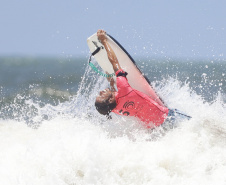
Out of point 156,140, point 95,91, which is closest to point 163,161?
point 156,140

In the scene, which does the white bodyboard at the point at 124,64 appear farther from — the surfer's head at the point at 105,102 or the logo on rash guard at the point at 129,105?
the surfer's head at the point at 105,102

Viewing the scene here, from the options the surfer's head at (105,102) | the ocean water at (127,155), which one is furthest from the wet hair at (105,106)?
the ocean water at (127,155)

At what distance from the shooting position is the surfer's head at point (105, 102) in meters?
5.76

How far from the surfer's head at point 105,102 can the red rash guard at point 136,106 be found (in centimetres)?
10

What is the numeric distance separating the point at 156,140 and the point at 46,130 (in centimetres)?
286

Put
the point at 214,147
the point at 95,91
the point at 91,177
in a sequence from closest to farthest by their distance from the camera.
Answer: the point at 91,177 < the point at 214,147 < the point at 95,91

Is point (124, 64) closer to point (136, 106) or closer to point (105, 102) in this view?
point (136, 106)

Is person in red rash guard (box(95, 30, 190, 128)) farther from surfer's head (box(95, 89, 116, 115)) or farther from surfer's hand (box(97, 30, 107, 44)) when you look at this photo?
surfer's hand (box(97, 30, 107, 44))

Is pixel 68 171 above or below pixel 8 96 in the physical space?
below

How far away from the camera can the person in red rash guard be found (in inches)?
229

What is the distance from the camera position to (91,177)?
4734mm

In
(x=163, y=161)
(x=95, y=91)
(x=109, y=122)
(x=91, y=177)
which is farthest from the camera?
(x=95, y=91)

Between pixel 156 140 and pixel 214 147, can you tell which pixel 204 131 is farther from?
pixel 156 140

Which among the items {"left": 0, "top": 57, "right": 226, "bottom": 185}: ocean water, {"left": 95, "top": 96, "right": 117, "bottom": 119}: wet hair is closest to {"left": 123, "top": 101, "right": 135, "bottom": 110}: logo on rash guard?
{"left": 95, "top": 96, "right": 117, "bottom": 119}: wet hair
